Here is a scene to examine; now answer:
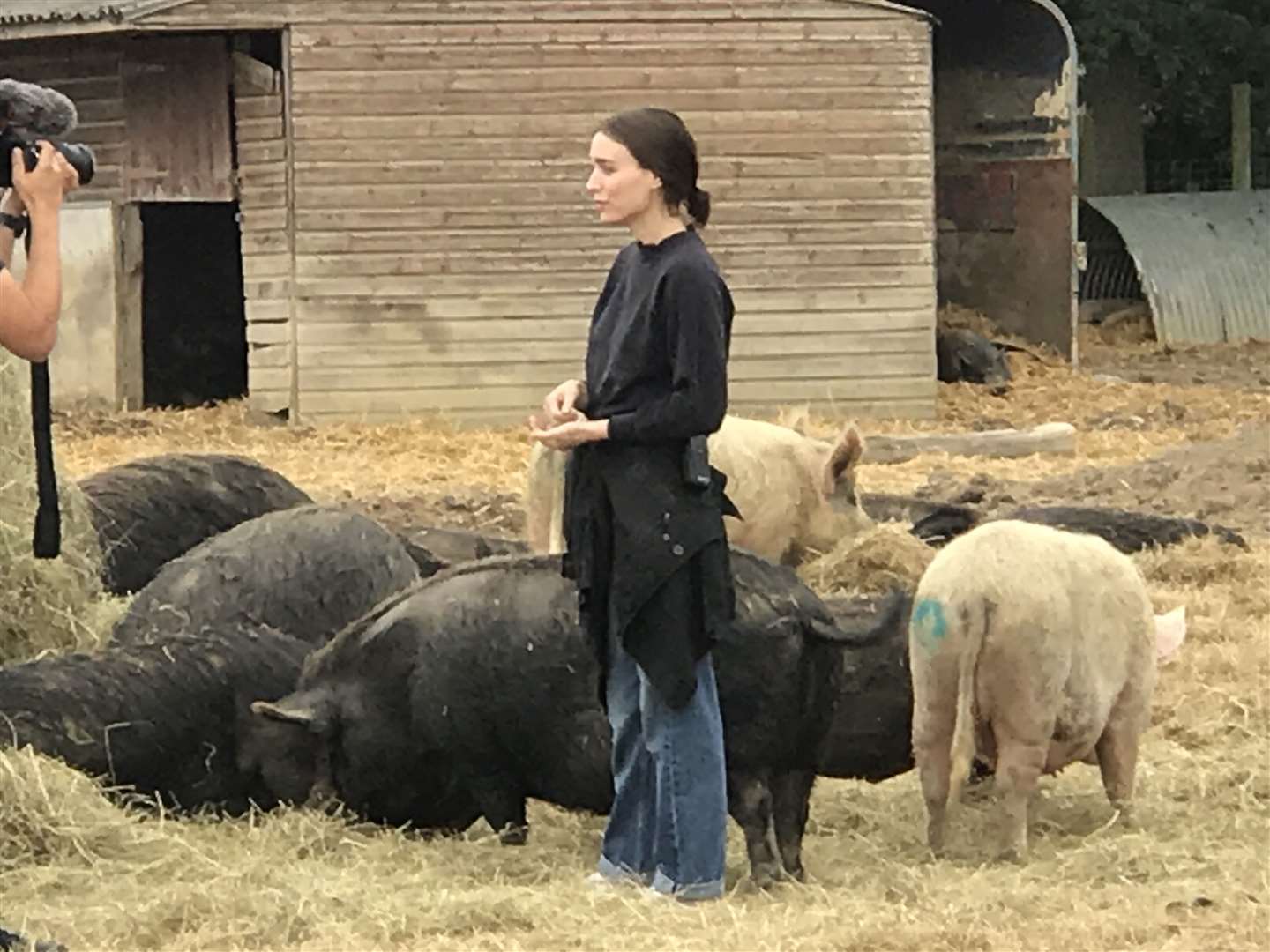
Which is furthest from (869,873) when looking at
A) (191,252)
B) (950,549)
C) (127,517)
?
(191,252)

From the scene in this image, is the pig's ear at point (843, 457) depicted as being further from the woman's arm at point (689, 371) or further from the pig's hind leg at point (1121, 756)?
the woman's arm at point (689, 371)

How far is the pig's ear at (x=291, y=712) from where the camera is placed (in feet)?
20.7

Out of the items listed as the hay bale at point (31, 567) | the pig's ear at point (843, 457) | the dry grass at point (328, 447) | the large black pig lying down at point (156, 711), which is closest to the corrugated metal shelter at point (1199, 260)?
the dry grass at point (328, 447)

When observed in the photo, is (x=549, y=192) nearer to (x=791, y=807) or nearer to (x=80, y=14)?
(x=80, y=14)

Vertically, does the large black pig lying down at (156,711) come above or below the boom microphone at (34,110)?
below

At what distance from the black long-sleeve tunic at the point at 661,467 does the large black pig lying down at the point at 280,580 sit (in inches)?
90.9

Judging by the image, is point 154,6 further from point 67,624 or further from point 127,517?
point 67,624

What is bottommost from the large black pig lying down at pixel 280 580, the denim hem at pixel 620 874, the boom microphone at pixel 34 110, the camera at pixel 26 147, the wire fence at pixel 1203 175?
the denim hem at pixel 620 874

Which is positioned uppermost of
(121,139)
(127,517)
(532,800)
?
(121,139)

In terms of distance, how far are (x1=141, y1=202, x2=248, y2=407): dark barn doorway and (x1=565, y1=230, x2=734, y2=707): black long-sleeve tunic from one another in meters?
14.2

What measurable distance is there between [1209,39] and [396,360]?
46.9ft

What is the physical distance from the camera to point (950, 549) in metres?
6.28

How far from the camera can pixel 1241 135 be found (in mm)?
27828

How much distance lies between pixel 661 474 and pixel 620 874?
98cm
